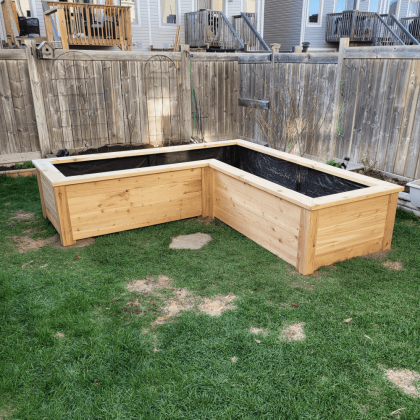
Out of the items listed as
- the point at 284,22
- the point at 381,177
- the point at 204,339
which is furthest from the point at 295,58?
the point at 284,22

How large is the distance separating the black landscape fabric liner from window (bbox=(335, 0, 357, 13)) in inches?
596

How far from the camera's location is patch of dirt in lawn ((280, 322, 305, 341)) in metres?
2.69

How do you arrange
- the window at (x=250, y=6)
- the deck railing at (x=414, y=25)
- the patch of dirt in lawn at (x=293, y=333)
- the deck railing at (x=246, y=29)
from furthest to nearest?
1. the deck railing at (x=414, y=25)
2. the window at (x=250, y=6)
3. the deck railing at (x=246, y=29)
4. the patch of dirt in lawn at (x=293, y=333)

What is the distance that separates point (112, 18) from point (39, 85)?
16.6 ft

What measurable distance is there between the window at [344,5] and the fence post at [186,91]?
12.8 metres

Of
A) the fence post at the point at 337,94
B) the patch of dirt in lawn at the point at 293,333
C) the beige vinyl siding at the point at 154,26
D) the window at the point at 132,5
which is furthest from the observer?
the beige vinyl siding at the point at 154,26

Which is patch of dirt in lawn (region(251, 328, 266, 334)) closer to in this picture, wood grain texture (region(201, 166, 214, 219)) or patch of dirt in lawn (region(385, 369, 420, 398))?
patch of dirt in lawn (region(385, 369, 420, 398))

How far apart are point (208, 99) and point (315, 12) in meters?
12.0

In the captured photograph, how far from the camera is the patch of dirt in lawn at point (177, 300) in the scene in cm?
302

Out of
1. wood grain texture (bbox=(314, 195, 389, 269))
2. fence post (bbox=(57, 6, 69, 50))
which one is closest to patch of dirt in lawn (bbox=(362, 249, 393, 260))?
wood grain texture (bbox=(314, 195, 389, 269))

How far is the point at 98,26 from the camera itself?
34.7 feet

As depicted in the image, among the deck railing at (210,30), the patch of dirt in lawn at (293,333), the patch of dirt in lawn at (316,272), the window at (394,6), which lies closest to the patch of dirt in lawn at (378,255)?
the patch of dirt in lawn at (316,272)

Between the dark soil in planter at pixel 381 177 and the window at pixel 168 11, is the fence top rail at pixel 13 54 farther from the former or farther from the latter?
the window at pixel 168 11

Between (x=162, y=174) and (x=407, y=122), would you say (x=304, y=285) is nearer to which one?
(x=162, y=174)
